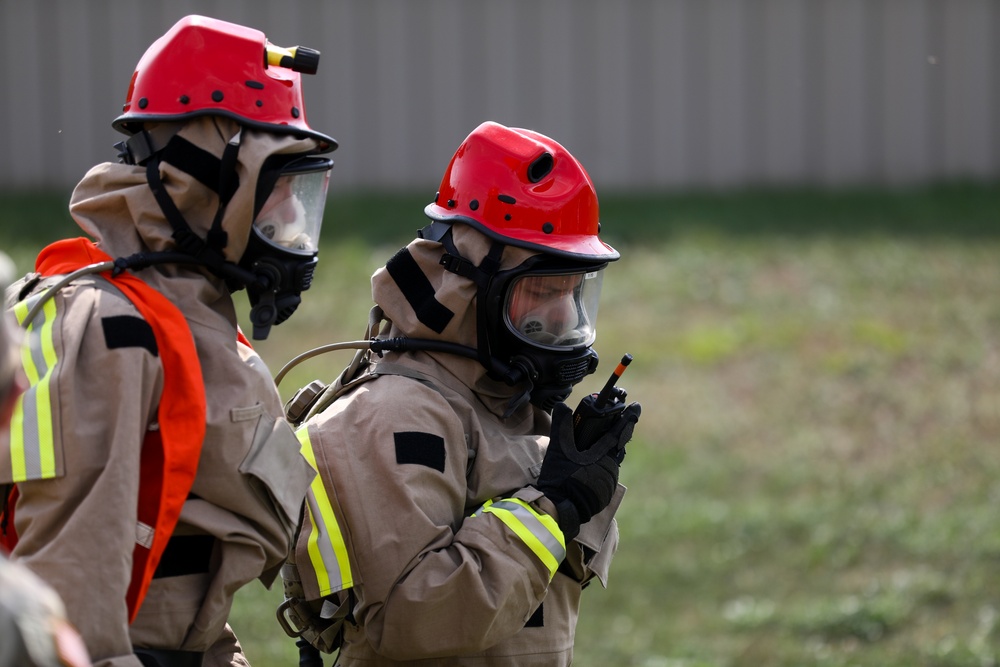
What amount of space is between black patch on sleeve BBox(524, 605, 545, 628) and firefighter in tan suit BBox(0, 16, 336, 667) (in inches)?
30.0

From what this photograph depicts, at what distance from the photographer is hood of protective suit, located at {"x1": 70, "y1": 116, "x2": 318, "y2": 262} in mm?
2822

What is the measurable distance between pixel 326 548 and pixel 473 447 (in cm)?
48

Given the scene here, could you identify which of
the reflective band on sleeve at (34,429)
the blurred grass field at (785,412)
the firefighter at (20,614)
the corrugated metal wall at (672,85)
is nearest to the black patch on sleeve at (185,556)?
the reflective band on sleeve at (34,429)

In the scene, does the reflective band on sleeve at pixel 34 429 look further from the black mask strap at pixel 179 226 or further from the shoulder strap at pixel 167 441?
→ the black mask strap at pixel 179 226

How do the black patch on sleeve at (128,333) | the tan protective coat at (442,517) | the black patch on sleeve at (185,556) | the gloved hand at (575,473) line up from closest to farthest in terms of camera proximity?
the black patch on sleeve at (128,333), the black patch on sleeve at (185,556), the tan protective coat at (442,517), the gloved hand at (575,473)

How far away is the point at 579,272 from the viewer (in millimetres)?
3426

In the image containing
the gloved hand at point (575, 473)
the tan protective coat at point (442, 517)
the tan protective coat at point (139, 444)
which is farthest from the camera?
the gloved hand at point (575, 473)

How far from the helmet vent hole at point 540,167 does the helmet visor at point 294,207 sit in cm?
64

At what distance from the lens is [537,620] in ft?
11.0

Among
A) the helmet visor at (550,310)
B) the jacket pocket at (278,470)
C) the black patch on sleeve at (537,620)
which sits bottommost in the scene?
the black patch on sleeve at (537,620)

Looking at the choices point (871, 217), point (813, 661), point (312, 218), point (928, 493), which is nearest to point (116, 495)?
point (312, 218)

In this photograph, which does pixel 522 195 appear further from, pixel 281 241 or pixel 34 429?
pixel 34 429

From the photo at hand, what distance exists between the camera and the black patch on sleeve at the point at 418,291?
133 inches

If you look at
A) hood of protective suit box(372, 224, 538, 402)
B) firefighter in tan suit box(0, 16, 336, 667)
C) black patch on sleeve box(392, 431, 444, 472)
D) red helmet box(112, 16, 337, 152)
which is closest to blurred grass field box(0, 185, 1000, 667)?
hood of protective suit box(372, 224, 538, 402)
